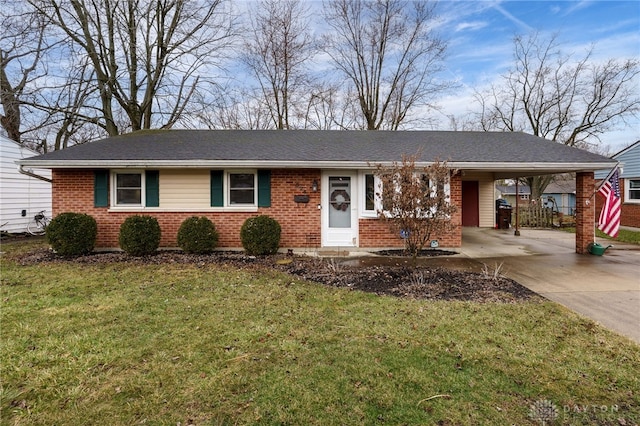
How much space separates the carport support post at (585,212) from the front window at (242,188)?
908 centimetres

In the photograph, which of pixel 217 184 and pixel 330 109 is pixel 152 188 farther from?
pixel 330 109

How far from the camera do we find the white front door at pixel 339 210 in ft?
29.7

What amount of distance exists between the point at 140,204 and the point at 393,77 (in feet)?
61.8

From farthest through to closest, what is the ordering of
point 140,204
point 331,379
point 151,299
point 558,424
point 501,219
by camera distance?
1. point 501,219
2. point 140,204
3. point 151,299
4. point 331,379
5. point 558,424

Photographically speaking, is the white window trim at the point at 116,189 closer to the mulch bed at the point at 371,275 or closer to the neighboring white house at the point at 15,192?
the mulch bed at the point at 371,275

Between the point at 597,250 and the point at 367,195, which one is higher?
the point at 367,195

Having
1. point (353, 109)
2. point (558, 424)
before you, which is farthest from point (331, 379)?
point (353, 109)

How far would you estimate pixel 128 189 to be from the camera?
29.7ft

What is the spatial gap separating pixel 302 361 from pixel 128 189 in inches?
325

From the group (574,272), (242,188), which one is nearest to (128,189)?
(242,188)

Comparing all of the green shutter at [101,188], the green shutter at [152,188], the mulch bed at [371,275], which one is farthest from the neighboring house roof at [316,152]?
the mulch bed at [371,275]

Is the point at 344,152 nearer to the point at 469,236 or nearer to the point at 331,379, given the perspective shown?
the point at 469,236

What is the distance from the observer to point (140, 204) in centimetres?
902

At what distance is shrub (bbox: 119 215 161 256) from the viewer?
26.0ft
